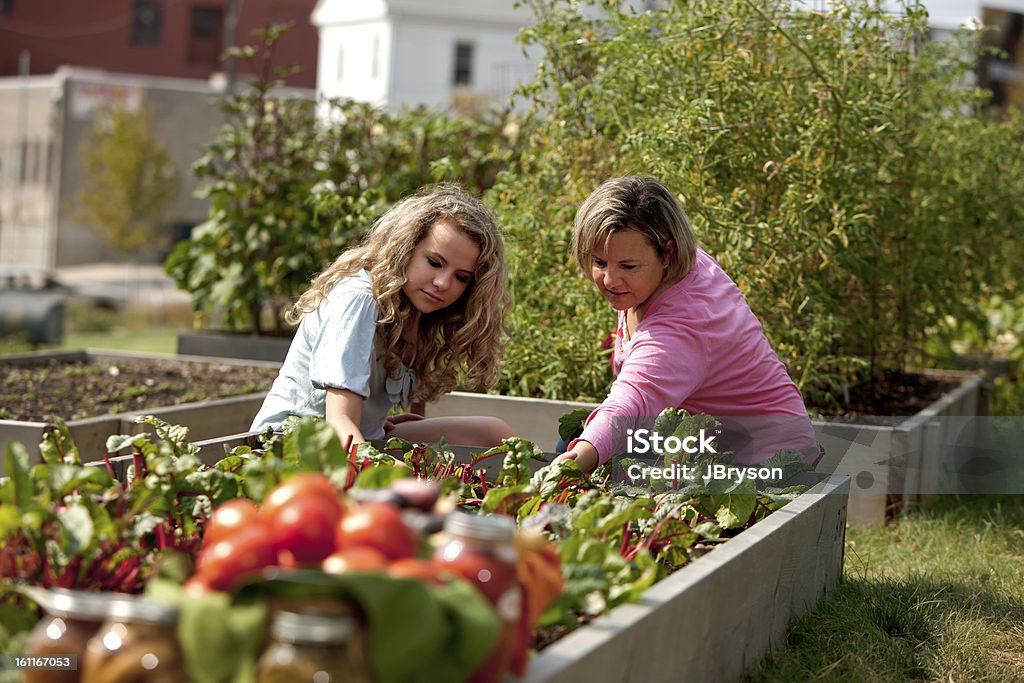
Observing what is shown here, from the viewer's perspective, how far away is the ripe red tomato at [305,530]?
5.68 ft

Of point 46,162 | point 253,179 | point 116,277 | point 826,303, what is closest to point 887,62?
point 826,303

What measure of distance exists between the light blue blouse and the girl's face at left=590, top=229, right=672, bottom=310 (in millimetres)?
722

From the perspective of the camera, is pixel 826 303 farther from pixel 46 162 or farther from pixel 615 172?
pixel 46 162

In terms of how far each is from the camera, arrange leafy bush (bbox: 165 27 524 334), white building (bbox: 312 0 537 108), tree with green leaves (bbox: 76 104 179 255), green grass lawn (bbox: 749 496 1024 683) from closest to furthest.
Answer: green grass lawn (bbox: 749 496 1024 683) → leafy bush (bbox: 165 27 524 334) → tree with green leaves (bbox: 76 104 179 255) → white building (bbox: 312 0 537 108)

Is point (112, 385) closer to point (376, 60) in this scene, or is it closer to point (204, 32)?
point (376, 60)

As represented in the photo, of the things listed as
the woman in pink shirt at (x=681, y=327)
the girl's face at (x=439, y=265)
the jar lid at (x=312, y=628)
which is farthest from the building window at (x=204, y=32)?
the jar lid at (x=312, y=628)

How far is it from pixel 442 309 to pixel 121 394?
290 centimetres

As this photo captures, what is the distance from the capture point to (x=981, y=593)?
12.4ft

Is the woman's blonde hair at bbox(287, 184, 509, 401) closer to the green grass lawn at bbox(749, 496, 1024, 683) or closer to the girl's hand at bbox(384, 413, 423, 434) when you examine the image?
the girl's hand at bbox(384, 413, 423, 434)

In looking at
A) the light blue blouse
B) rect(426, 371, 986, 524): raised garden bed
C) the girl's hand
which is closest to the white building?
rect(426, 371, 986, 524): raised garden bed

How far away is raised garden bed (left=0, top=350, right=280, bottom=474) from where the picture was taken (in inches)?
196

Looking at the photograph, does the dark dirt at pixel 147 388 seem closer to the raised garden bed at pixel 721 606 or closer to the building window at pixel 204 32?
the raised garden bed at pixel 721 606

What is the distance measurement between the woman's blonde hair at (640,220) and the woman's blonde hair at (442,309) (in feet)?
1.07

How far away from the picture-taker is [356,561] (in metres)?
1.64
